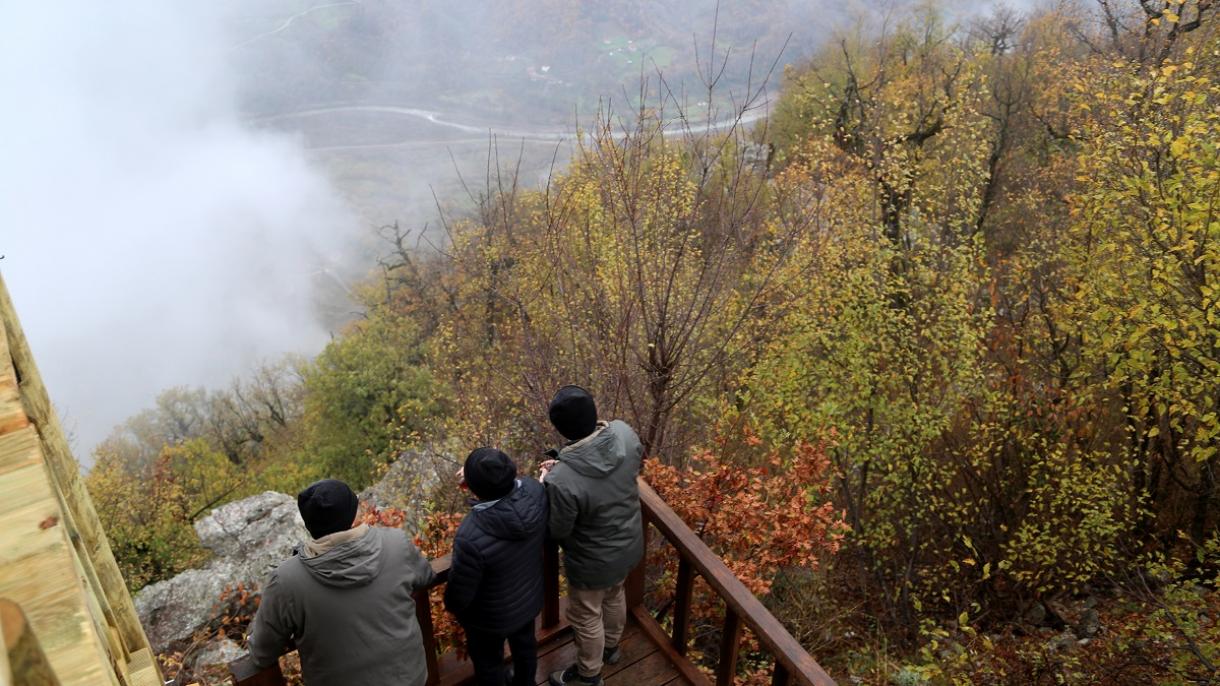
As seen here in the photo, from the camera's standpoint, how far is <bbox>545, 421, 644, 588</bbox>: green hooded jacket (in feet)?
12.6

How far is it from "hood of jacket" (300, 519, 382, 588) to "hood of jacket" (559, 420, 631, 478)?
1084 mm

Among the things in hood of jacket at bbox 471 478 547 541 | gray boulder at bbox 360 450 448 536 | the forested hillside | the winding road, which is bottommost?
gray boulder at bbox 360 450 448 536

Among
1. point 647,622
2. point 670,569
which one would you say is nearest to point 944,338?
point 670,569

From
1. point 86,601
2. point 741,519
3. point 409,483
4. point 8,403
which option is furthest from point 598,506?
point 409,483

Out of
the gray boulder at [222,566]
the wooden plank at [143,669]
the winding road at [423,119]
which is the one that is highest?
the winding road at [423,119]

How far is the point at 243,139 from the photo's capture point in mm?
164500

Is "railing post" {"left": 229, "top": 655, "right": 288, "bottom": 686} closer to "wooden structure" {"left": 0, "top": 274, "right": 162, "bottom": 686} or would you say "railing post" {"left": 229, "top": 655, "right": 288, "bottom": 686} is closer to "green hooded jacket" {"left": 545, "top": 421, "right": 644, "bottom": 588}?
"green hooded jacket" {"left": 545, "top": 421, "right": 644, "bottom": 588}

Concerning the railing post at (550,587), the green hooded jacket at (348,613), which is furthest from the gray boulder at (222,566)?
the green hooded jacket at (348,613)

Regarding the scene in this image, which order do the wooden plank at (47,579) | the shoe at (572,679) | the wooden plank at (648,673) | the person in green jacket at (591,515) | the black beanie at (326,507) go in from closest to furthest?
the wooden plank at (47,579), the black beanie at (326,507), the person in green jacket at (591,515), the shoe at (572,679), the wooden plank at (648,673)

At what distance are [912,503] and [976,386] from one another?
7.84ft

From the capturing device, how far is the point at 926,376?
1352 cm

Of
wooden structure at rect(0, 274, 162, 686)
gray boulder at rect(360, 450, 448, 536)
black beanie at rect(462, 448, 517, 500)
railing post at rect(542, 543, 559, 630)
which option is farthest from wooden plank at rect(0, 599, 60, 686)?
gray boulder at rect(360, 450, 448, 536)

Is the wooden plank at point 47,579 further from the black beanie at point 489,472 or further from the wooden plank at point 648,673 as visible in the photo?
the wooden plank at point 648,673

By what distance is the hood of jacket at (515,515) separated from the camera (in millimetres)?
3568
